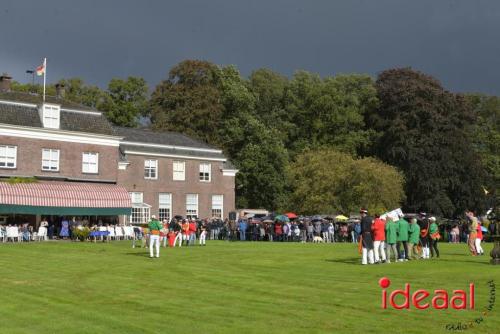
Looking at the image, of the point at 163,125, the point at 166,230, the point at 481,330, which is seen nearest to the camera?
the point at 481,330

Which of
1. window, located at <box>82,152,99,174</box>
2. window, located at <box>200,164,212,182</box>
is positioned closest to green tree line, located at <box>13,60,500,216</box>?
window, located at <box>200,164,212,182</box>

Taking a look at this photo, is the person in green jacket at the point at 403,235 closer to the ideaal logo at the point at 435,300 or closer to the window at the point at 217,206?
the ideaal logo at the point at 435,300

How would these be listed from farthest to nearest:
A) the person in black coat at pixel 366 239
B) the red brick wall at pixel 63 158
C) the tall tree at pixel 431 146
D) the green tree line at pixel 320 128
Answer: the tall tree at pixel 431 146 → the green tree line at pixel 320 128 → the red brick wall at pixel 63 158 → the person in black coat at pixel 366 239

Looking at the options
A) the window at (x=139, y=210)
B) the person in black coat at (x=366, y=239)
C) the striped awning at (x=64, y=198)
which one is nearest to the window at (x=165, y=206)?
the window at (x=139, y=210)

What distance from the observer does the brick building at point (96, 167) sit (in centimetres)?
4894

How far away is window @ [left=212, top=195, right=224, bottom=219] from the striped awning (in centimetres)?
991

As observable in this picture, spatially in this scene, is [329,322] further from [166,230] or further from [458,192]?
[458,192]

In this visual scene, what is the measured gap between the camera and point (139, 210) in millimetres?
56156

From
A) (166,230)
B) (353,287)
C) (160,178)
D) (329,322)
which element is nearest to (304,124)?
(160,178)

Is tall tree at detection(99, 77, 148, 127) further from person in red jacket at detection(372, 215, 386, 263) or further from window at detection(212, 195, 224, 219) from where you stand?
person in red jacket at detection(372, 215, 386, 263)

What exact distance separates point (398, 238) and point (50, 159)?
31.8 meters

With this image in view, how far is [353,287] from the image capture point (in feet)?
57.7

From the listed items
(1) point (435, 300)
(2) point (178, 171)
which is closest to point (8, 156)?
(2) point (178, 171)

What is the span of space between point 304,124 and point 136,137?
22.9 metres
